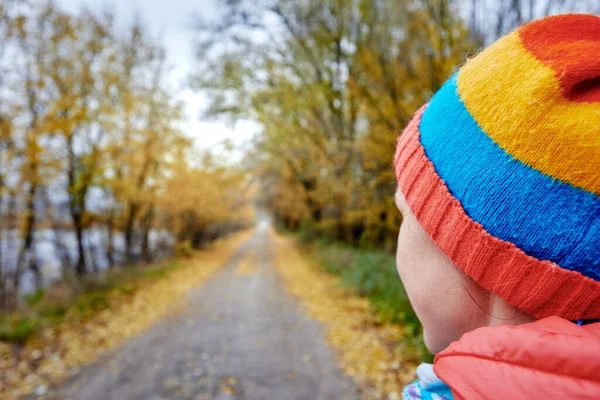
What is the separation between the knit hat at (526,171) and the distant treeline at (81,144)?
26.3ft

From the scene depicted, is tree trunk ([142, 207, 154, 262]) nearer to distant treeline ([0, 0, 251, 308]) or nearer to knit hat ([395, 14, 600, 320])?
distant treeline ([0, 0, 251, 308])

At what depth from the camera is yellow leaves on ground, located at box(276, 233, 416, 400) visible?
13.1ft

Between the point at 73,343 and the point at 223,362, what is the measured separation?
9.35 feet

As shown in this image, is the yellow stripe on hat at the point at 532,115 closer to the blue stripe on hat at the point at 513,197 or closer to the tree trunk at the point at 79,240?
the blue stripe on hat at the point at 513,197

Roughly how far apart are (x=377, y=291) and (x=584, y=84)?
7055mm

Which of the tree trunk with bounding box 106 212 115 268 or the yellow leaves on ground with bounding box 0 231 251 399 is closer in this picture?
the yellow leaves on ground with bounding box 0 231 251 399

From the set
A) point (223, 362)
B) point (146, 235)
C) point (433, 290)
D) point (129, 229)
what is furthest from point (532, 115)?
Result: point (146, 235)

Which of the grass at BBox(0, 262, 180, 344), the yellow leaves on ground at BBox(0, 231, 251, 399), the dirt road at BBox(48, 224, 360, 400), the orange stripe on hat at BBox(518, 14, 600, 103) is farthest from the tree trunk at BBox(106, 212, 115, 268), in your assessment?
the orange stripe on hat at BBox(518, 14, 600, 103)

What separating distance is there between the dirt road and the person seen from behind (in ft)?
12.1

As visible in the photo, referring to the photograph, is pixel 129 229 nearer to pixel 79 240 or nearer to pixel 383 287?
pixel 79 240

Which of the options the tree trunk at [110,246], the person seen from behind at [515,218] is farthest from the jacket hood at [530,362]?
the tree trunk at [110,246]

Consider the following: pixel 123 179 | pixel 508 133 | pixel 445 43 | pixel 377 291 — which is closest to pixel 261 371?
pixel 377 291

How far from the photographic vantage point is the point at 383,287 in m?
6.75

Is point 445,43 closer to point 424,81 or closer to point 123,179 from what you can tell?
point 424,81
